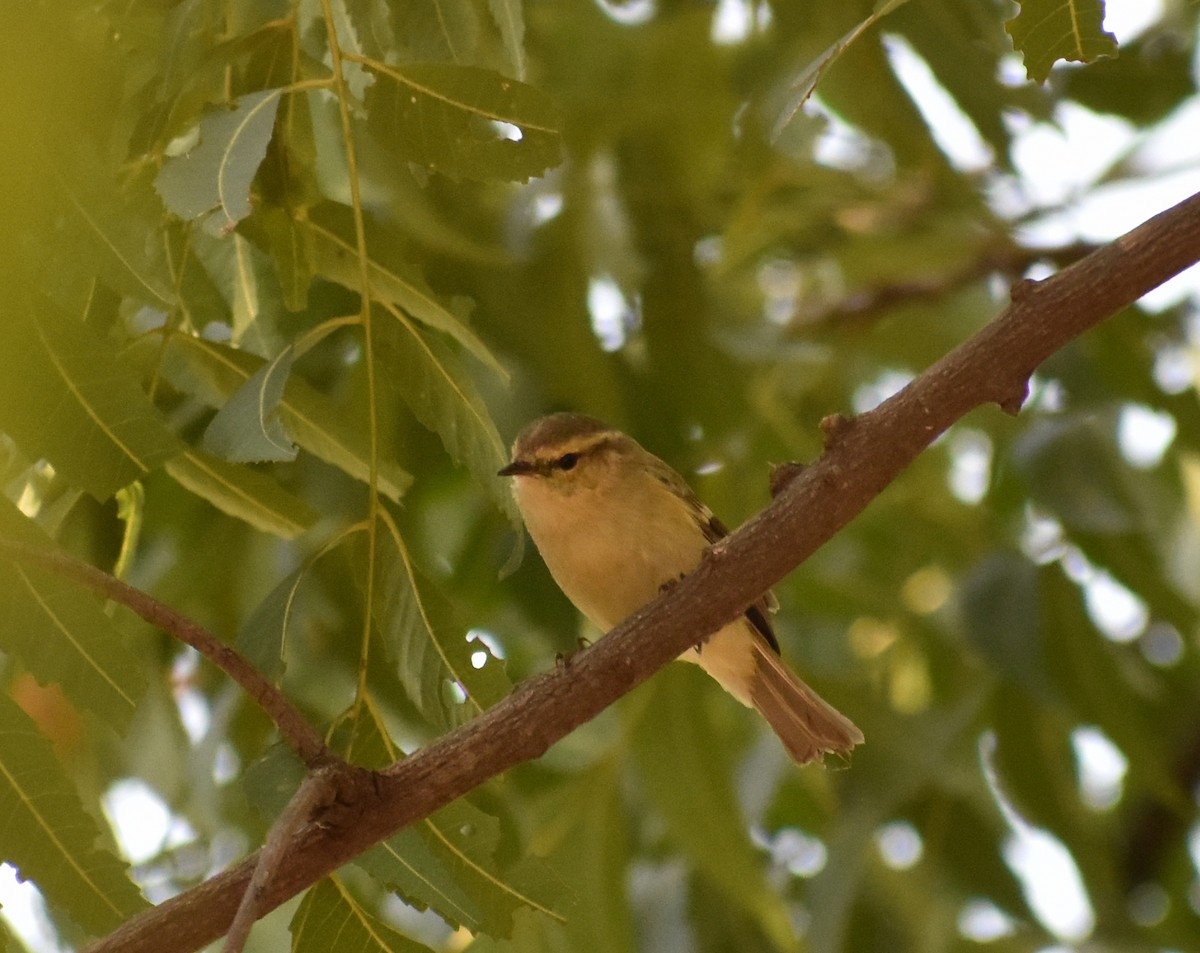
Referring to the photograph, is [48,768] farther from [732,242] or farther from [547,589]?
[732,242]

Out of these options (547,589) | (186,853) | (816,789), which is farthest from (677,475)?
(186,853)

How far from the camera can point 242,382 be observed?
8.66 feet

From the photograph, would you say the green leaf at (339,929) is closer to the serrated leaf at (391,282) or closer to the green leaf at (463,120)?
the serrated leaf at (391,282)

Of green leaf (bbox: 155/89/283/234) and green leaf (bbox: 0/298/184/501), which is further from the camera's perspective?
green leaf (bbox: 0/298/184/501)

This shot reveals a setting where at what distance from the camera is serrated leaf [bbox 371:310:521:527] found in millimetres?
2482

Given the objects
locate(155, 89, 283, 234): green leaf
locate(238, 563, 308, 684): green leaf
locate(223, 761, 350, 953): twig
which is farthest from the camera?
locate(238, 563, 308, 684): green leaf

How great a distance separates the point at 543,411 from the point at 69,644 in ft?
5.83

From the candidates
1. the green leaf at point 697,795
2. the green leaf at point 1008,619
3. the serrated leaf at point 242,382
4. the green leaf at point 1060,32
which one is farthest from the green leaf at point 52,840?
the green leaf at point 1008,619

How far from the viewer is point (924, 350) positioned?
5.09 m

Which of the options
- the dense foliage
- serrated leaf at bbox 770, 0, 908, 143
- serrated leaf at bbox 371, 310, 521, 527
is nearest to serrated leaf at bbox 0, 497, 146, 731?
the dense foliage

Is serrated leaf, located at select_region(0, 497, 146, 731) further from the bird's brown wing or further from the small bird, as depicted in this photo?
the bird's brown wing

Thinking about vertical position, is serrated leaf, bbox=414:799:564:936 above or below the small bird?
below

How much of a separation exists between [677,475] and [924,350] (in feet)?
4.25

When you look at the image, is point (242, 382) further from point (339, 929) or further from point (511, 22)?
point (339, 929)
